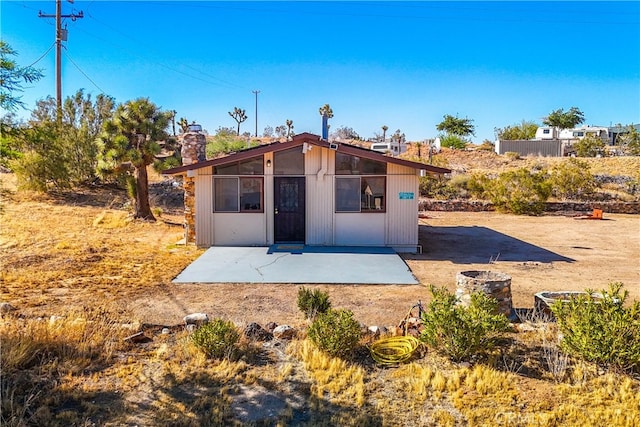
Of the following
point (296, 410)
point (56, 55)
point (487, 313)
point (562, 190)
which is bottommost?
point (296, 410)

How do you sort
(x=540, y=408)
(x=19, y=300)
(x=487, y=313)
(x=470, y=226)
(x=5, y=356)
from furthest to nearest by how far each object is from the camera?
(x=470, y=226) < (x=19, y=300) < (x=487, y=313) < (x=5, y=356) < (x=540, y=408)

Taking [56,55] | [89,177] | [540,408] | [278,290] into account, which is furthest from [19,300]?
[56,55]

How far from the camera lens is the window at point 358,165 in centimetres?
1217

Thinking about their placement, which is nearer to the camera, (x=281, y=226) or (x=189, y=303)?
(x=189, y=303)

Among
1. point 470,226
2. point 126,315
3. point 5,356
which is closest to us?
point 5,356

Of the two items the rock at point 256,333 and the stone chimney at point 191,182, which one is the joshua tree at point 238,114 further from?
the rock at point 256,333

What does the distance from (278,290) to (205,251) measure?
4.27 meters

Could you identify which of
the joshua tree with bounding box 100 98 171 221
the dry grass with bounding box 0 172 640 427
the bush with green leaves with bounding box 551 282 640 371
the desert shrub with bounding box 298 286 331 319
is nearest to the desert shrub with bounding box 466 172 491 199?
the joshua tree with bounding box 100 98 171 221

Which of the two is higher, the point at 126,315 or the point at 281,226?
the point at 281,226

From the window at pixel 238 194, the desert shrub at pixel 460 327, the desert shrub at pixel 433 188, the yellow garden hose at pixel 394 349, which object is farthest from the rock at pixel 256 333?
the desert shrub at pixel 433 188

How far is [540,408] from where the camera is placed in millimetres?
4188

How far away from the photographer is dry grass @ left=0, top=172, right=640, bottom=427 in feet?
13.2

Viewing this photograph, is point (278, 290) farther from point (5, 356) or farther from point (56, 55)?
point (56, 55)

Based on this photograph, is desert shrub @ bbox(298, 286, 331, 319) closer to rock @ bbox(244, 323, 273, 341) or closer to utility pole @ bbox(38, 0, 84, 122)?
rock @ bbox(244, 323, 273, 341)
